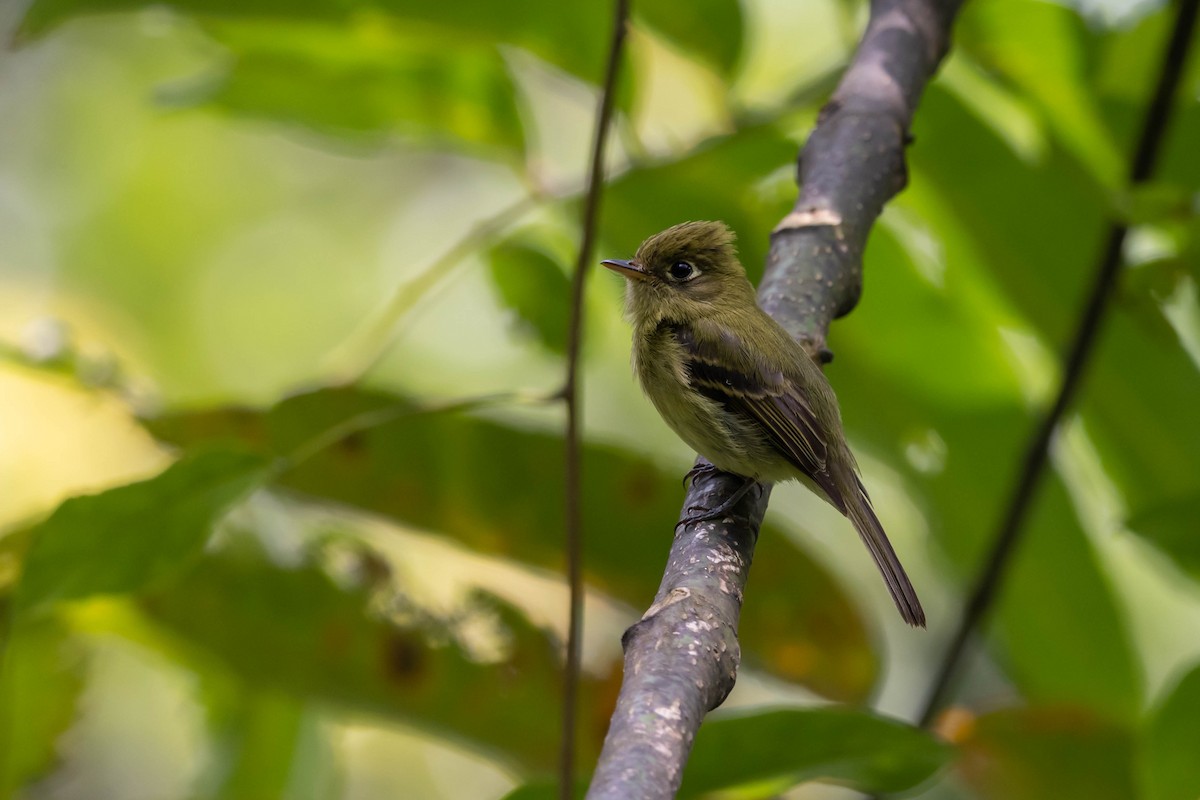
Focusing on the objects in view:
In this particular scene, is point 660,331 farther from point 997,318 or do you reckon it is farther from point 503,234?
point 997,318

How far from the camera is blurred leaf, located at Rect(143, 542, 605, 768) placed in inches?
113

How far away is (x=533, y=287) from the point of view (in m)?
3.05

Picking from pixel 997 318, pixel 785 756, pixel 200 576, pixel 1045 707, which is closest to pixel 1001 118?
pixel 997 318

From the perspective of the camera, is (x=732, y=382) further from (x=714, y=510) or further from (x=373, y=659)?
(x=373, y=659)

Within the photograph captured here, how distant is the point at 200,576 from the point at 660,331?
1.49m

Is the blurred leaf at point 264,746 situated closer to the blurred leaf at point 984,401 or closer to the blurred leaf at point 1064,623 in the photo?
the blurred leaf at point 984,401

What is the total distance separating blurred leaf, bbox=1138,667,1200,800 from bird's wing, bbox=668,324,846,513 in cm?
97

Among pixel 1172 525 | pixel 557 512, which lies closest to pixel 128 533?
pixel 557 512

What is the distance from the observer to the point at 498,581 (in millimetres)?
4918

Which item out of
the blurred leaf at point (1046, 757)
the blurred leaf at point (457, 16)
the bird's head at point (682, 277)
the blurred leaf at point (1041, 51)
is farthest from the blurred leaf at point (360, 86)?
the blurred leaf at point (1046, 757)

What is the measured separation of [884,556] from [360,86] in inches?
69.5

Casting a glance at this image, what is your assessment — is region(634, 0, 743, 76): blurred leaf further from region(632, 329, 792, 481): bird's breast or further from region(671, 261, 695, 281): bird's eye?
region(632, 329, 792, 481): bird's breast

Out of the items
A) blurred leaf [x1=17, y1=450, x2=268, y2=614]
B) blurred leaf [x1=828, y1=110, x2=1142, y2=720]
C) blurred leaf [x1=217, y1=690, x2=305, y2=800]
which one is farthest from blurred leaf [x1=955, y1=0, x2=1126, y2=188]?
blurred leaf [x1=217, y1=690, x2=305, y2=800]

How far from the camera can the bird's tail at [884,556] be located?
2699 millimetres
